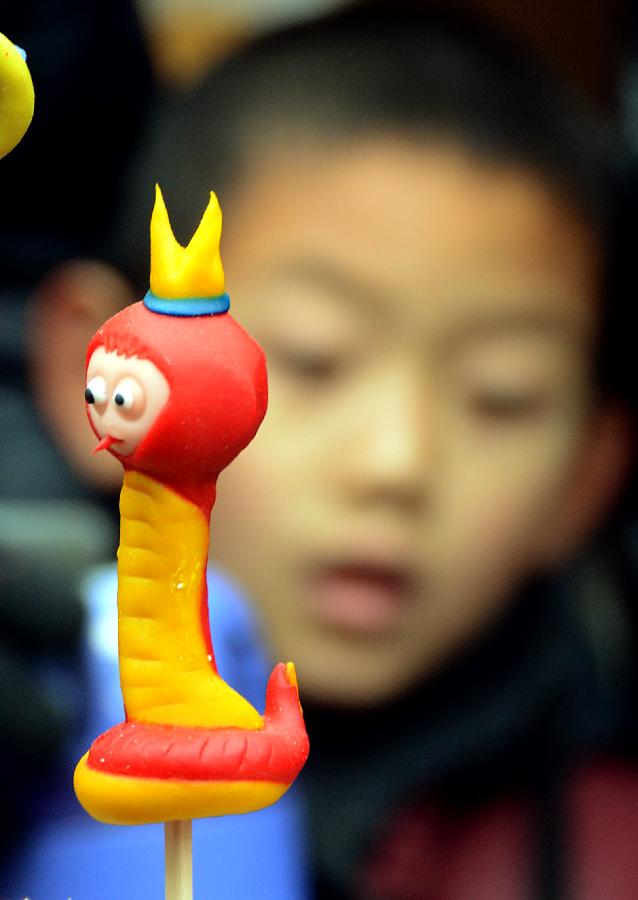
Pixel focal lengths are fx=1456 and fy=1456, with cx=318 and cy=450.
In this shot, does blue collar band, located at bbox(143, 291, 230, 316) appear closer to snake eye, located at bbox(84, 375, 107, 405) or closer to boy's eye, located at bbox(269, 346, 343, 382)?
snake eye, located at bbox(84, 375, 107, 405)

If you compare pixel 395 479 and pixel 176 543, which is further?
pixel 395 479

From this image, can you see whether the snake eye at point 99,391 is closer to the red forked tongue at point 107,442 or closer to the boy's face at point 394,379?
the red forked tongue at point 107,442

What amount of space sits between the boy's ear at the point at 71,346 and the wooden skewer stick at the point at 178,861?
491 mm

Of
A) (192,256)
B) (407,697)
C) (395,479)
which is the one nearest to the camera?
(192,256)

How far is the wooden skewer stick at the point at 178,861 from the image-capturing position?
536 mm

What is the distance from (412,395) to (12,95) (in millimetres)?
478

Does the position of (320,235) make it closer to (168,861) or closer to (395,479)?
(395,479)

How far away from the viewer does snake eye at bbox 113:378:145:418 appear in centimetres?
50

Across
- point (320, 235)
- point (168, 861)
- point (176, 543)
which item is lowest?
point (168, 861)

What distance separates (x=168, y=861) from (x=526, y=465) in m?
0.52

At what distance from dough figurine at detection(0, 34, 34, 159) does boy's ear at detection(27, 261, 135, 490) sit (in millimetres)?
473

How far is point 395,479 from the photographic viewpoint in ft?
3.12

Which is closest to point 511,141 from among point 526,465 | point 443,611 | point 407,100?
point 407,100

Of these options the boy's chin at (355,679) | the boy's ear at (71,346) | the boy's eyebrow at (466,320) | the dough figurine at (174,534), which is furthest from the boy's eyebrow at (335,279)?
the dough figurine at (174,534)
